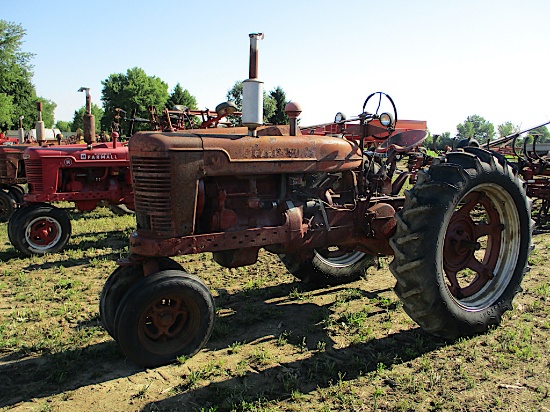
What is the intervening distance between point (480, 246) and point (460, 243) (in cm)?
16

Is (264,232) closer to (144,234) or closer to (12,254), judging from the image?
(144,234)

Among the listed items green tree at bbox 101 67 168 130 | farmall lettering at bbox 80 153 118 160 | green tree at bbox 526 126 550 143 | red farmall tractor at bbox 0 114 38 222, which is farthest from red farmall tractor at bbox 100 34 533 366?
green tree at bbox 101 67 168 130

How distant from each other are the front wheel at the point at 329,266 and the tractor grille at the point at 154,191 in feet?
5.55

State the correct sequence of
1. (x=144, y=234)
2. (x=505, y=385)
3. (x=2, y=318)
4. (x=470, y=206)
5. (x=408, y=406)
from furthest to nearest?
(x=2, y=318), (x=470, y=206), (x=144, y=234), (x=505, y=385), (x=408, y=406)

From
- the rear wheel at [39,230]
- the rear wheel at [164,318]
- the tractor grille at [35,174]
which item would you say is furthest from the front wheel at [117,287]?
the tractor grille at [35,174]

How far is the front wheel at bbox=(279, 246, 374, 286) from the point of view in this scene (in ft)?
16.8

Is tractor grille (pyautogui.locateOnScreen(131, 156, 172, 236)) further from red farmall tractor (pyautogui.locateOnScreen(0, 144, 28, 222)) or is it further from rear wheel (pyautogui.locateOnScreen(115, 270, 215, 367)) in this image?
red farmall tractor (pyautogui.locateOnScreen(0, 144, 28, 222))

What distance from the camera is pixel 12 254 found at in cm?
723

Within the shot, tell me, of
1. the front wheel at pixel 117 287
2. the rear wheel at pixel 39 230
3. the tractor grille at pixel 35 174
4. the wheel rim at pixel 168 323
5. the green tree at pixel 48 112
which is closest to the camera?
the wheel rim at pixel 168 323

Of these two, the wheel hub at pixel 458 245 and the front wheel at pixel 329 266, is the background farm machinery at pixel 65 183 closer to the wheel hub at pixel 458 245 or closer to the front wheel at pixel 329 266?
the front wheel at pixel 329 266

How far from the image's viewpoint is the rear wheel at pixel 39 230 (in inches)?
274

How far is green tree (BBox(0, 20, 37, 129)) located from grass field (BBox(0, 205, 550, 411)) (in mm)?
44197

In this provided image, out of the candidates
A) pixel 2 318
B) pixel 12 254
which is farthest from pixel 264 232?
pixel 12 254

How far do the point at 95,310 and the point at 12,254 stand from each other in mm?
3372
